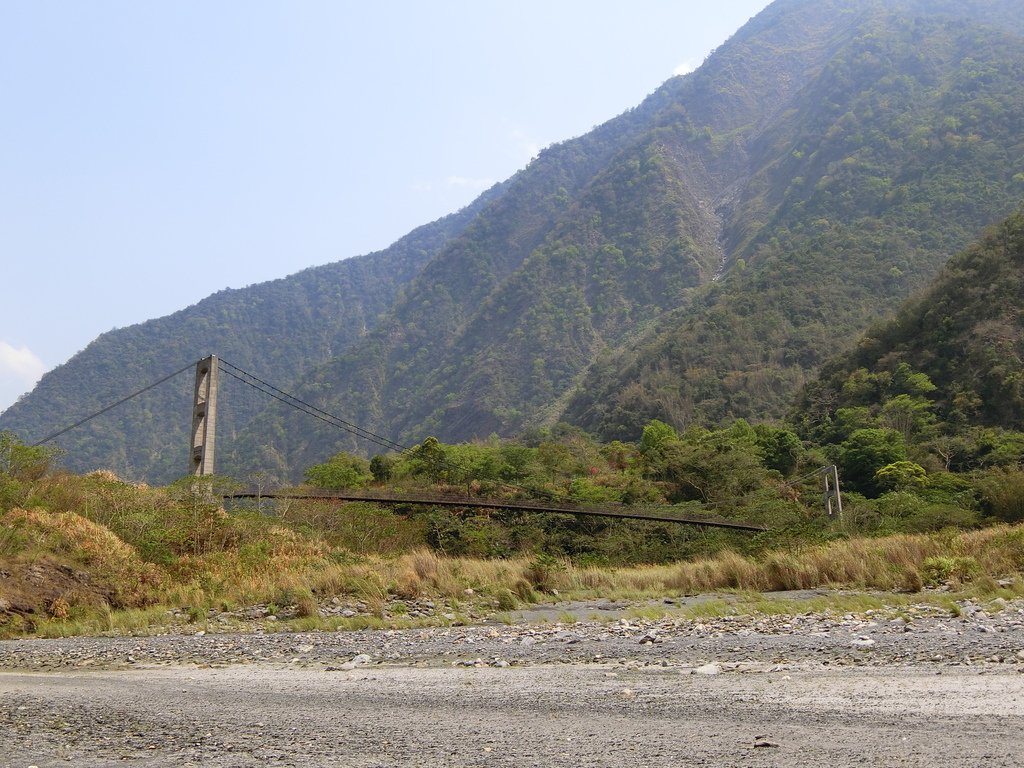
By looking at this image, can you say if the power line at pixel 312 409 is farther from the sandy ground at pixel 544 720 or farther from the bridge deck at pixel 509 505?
the sandy ground at pixel 544 720

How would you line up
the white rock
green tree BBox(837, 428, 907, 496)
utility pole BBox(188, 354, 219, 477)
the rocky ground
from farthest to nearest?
green tree BBox(837, 428, 907, 496) → utility pole BBox(188, 354, 219, 477) → the white rock → the rocky ground

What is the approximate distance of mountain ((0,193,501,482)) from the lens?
120250mm

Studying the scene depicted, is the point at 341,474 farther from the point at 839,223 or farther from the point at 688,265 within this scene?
the point at 688,265

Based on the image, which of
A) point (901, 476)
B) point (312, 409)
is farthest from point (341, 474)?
point (312, 409)

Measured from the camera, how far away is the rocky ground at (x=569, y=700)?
412cm

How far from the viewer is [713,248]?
138250mm

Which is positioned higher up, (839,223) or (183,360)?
(183,360)

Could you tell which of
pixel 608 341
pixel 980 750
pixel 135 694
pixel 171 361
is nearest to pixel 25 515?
pixel 135 694

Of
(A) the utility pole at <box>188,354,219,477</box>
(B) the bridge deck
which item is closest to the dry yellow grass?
(A) the utility pole at <box>188,354,219,477</box>

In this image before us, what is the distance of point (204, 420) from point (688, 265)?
116 meters

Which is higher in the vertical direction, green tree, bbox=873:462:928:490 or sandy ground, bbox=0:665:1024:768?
sandy ground, bbox=0:665:1024:768

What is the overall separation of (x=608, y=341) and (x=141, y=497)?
349 feet

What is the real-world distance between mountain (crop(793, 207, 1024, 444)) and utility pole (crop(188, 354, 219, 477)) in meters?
35.4

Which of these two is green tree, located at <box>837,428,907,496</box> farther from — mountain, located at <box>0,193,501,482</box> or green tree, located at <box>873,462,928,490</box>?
mountain, located at <box>0,193,501,482</box>
